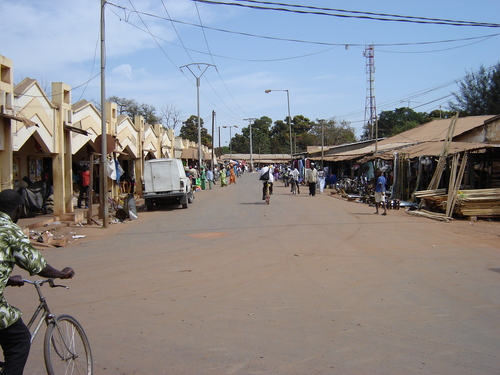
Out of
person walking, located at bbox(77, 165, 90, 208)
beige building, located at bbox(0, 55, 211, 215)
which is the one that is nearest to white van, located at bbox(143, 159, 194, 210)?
beige building, located at bbox(0, 55, 211, 215)

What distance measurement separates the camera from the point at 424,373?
4.35 meters

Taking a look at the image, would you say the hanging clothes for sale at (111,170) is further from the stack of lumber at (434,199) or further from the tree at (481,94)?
the tree at (481,94)

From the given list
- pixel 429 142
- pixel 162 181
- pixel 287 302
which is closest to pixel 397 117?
pixel 429 142

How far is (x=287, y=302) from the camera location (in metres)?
6.64

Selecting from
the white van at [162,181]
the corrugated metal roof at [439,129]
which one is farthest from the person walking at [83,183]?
the corrugated metal roof at [439,129]

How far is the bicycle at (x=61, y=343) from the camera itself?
369 cm

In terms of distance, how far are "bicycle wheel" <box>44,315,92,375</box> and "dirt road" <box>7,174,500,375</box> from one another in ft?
1.39

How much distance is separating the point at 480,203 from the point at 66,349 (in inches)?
602

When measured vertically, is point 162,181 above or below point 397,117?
below

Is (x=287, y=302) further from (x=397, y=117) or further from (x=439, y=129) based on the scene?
(x=397, y=117)

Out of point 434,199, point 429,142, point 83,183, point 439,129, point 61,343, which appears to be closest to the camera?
point 61,343

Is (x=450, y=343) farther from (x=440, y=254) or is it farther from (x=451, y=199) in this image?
(x=451, y=199)

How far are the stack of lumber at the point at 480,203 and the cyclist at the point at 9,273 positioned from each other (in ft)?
50.3

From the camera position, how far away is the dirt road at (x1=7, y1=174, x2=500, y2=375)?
4699 mm
